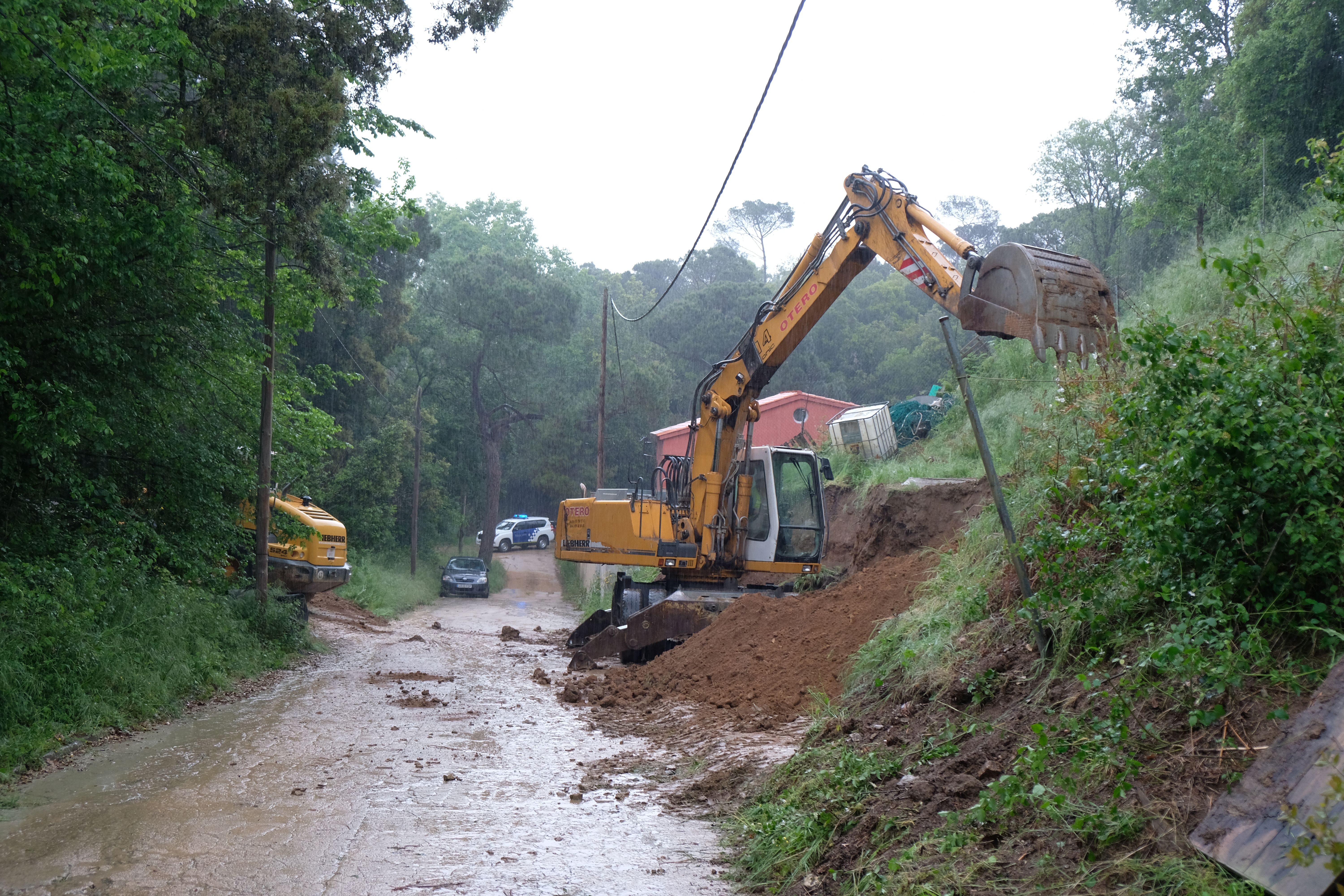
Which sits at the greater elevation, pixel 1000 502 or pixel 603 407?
pixel 603 407

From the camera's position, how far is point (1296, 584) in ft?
14.8

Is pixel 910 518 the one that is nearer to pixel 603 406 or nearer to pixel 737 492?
pixel 737 492

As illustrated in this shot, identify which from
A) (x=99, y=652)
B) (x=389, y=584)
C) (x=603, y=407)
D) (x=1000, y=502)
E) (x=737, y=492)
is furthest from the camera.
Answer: (x=389, y=584)

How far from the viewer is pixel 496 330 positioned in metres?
47.7

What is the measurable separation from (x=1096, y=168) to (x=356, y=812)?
3575 cm

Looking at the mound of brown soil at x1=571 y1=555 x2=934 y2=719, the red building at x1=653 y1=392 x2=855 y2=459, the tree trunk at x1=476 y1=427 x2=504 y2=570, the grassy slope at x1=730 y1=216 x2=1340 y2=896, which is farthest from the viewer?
the tree trunk at x1=476 y1=427 x2=504 y2=570

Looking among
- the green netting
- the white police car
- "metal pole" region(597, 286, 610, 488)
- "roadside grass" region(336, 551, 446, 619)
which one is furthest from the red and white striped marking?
the white police car

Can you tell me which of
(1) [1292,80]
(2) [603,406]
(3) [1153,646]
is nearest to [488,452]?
(2) [603,406]

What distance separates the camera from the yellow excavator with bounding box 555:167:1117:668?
11555 mm

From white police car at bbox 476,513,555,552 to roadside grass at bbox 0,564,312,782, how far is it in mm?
37657

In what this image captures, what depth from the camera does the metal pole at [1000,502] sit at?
19.0ft

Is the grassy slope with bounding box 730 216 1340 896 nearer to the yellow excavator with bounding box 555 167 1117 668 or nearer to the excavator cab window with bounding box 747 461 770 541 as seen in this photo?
the yellow excavator with bounding box 555 167 1117 668

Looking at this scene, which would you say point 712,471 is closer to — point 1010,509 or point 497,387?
point 1010,509

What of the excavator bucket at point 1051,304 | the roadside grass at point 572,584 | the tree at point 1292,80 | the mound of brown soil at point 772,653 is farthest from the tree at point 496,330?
the excavator bucket at point 1051,304
